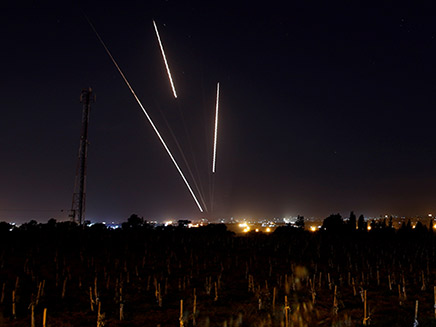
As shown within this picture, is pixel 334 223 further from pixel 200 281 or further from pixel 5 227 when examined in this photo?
pixel 5 227

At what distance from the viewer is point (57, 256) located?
31047mm

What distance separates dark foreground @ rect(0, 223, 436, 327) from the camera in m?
17.5

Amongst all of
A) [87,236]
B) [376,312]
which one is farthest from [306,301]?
[87,236]

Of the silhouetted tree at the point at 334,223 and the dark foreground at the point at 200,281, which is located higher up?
the silhouetted tree at the point at 334,223

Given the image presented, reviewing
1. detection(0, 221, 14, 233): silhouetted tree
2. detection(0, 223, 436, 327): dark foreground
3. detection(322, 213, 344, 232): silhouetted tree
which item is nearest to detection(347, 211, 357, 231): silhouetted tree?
detection(322, 213, 344, 232): silhouetted tree

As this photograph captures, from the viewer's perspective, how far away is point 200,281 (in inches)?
995

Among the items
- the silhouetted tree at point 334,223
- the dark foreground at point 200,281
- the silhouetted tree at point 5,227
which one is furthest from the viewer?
the silhouetted tree at point 334,223

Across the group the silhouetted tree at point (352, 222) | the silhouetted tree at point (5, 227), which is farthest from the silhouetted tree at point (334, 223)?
the silhouetted tree at point (5, 227)

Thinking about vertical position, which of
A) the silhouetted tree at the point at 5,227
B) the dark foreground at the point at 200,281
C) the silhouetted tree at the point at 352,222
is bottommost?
the dark foreground at the point at 200,281

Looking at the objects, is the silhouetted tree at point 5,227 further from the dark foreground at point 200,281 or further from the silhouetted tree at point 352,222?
the silhouetted tree at point 352,222

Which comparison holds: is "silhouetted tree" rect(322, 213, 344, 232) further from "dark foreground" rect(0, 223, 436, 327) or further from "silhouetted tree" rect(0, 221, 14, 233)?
"silhouetted tree" rect(0, 221, 14, 233)

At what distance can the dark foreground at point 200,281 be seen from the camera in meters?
17.5

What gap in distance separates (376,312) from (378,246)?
26.4 m

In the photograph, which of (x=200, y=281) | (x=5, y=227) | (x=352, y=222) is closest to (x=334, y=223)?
(x=352, y=222)
